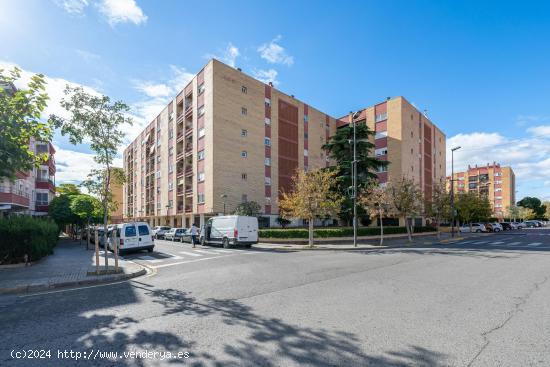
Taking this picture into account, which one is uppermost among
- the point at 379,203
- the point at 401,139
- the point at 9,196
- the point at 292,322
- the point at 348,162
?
the point at 401,139

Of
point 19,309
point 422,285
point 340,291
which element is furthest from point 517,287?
point 19,309

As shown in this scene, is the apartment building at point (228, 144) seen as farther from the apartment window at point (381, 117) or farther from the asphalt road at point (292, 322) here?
the asphalt road at point (292, 322)

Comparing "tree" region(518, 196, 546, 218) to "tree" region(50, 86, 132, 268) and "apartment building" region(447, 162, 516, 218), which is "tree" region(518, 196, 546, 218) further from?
"tree" region(50, 86, 132, 268)

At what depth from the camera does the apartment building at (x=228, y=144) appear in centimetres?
3494

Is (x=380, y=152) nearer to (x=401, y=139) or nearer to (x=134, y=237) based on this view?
(x=401, y=139)

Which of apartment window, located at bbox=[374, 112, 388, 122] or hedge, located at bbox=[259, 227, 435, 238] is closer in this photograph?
hedge, located at bbox=[259, 227, 435, 238]

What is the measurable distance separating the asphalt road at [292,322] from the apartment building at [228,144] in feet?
87.5

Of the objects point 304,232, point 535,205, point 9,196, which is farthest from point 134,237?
point 535,205

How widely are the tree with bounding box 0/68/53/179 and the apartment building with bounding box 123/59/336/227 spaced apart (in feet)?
78.2

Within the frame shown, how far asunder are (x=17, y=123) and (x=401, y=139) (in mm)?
43909

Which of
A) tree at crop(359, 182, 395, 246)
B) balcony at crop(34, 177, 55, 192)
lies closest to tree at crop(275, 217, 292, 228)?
tree at crop(359, 182, 395, 246)

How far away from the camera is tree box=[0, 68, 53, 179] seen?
7.27m

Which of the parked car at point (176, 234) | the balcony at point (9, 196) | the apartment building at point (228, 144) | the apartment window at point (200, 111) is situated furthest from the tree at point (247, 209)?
the balcony at point (9, 196)

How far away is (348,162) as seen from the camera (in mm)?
28938
